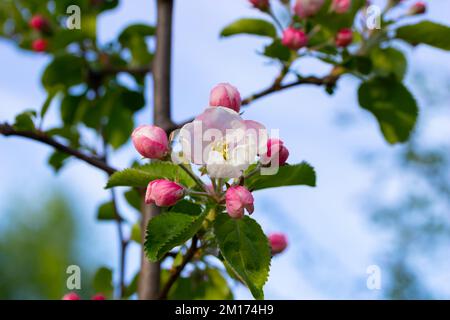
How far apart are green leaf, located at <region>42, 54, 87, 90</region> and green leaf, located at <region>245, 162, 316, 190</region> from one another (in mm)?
1048

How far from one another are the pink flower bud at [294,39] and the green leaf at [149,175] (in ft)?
1.59

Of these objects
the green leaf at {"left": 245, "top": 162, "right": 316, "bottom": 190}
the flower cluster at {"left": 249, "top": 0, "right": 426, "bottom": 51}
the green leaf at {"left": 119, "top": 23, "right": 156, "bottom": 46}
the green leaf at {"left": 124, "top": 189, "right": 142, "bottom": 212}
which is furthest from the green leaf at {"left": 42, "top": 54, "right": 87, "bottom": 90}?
the green leaf at {"left": 245, "top": 162, "right": 316, "bottom": 190}

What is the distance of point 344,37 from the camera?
152 cm

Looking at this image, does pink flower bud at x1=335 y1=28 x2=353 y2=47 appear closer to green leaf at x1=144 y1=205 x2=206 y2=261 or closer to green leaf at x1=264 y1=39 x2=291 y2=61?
green leaf at x1=264 y1=39 x2=291 y2=61

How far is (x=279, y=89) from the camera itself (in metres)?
1.47

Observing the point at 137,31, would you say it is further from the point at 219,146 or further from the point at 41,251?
the point at 41,251

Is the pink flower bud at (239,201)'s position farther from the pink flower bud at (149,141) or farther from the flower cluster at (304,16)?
the flower cluster at (304,16)

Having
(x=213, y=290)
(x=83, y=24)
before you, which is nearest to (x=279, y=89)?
(x=213, y=290)

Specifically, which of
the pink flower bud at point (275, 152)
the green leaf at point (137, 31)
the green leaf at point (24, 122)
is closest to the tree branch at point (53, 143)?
the green leaf at point (24, 122)

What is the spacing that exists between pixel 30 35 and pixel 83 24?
45cm

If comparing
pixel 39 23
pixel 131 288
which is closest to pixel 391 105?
pixel 131 288

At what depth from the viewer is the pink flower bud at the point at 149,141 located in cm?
96

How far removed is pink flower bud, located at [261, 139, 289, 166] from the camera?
3.08 ft
